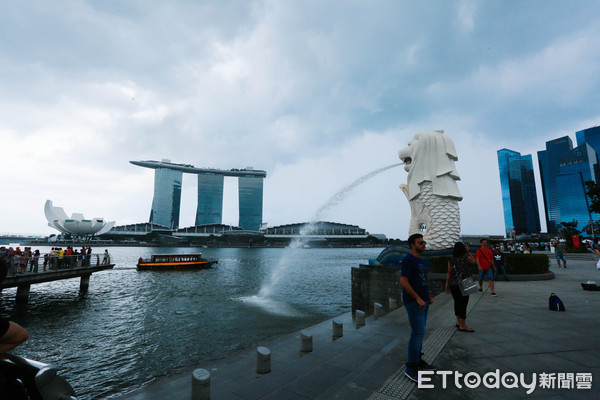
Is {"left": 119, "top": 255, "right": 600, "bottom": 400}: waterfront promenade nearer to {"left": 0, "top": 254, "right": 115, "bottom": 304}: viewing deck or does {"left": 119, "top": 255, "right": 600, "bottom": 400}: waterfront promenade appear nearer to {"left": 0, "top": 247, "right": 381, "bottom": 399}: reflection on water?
{"left": 0, "top": 247, "right": 381, "bottom": 399}: reflection on water

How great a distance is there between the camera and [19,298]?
50.0 feet

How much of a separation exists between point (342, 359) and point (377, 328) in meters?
1.95

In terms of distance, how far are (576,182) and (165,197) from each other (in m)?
196

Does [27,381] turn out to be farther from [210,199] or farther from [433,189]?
[210,199]

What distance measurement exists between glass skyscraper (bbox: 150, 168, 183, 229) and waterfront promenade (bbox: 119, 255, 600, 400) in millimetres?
178951

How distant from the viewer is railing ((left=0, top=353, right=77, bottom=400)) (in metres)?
2.21

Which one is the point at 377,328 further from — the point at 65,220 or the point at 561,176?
the point at 561,176

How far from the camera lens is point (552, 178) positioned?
472 feet

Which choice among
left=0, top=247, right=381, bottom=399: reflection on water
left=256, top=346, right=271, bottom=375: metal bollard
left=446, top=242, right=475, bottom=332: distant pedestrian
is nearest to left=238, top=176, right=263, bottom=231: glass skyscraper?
left=0, top=247, right=381, bottom=399: reflection on water

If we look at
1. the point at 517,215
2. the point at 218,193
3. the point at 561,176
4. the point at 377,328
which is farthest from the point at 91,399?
the point at 517,215

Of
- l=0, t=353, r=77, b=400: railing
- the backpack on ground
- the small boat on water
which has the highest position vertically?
l=0, t=353, r=77, b=400: railing

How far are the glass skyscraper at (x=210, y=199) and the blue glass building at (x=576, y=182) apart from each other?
16186 centimetres

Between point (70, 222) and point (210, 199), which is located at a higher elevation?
point (210, 199)

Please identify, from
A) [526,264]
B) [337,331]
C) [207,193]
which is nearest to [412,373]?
[337,331]
